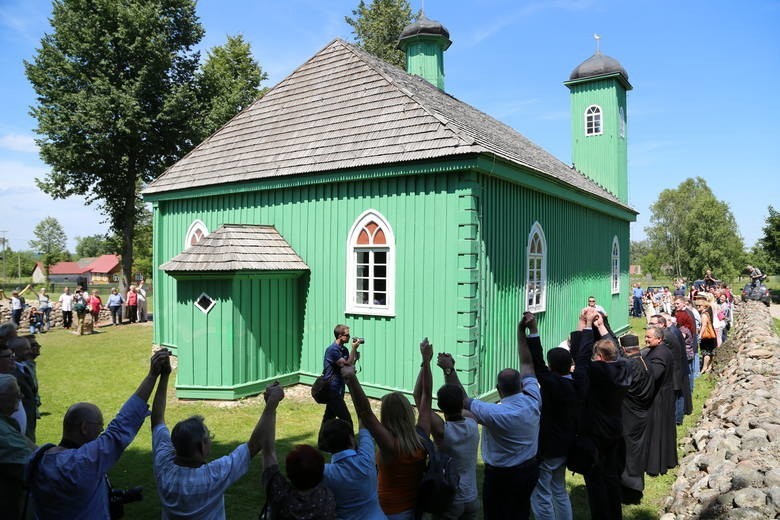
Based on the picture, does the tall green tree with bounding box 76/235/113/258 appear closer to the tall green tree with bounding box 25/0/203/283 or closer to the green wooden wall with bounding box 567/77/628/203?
the tall green tree with bounding box 25/0/203/283

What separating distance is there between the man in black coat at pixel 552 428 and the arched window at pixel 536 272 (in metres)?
6.58

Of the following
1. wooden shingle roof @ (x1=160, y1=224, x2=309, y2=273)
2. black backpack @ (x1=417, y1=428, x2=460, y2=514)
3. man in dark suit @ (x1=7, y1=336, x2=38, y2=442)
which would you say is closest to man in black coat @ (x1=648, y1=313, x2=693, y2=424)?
black backpack @ (x1=417, y1=428, x2=460, y2=514)

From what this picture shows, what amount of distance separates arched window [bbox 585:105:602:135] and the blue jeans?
1816 centimetres

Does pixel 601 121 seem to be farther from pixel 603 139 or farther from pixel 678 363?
pixel 678 363

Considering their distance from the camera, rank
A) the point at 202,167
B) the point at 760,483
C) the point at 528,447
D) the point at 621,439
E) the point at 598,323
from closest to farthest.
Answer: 1. the point at 528,447
2. the point at 760,483
3. the point at 621,439
4. the point at 598,323
5. the point at 202,167

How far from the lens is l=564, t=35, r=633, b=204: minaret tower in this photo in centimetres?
1966

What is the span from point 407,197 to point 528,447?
19.8 feet

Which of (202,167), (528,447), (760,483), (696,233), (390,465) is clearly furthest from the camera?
(696,233)

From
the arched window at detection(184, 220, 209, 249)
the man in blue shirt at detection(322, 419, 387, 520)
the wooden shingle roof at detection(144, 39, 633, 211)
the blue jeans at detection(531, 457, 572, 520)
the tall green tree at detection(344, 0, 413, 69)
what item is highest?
the tall green tree at detection(344, 0, 413, 69)

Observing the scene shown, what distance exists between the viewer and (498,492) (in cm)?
409

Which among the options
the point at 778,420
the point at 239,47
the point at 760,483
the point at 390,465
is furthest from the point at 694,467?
the point at 239,47

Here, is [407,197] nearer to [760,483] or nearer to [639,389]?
[639,389]

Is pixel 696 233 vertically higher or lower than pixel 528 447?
higher

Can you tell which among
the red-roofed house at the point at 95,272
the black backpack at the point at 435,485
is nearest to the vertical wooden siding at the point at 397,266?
the black backpack at the point at 435,485
